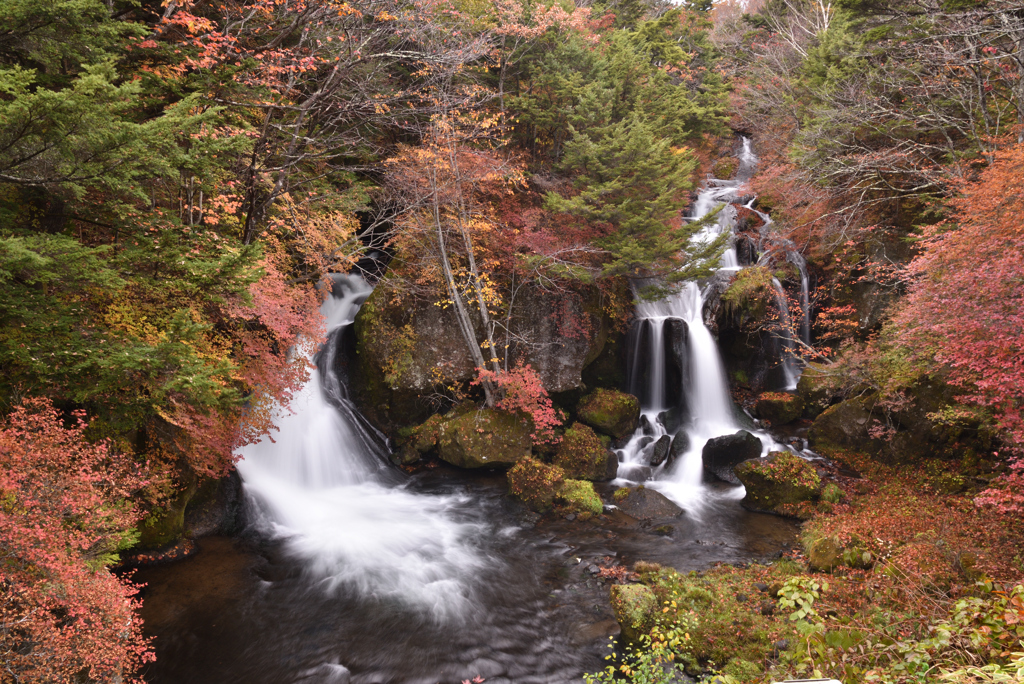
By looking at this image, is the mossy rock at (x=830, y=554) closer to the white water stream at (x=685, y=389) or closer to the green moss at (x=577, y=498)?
the green moss at (x=577, y=498)

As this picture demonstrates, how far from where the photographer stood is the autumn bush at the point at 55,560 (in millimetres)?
4062

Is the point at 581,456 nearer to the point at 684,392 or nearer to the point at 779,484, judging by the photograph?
the point at 779,484

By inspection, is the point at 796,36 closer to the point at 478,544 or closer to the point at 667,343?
the point at 667,343

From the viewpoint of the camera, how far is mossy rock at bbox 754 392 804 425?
1401cm

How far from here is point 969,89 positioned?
387 inches

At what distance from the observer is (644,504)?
11.0m

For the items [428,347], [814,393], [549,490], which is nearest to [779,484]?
[814,393]

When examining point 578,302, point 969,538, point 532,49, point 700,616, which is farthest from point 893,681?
point 532,49

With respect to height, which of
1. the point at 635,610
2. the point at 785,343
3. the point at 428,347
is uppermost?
the point at 428,347

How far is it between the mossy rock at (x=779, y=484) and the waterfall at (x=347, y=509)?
21.5 ft

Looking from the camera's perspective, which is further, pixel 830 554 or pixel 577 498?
pixel 577 498

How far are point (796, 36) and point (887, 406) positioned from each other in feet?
61.9

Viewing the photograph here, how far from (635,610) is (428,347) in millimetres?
8662

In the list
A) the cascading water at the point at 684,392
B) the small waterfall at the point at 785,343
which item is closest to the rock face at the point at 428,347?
the cascading water at the point at 684,392
